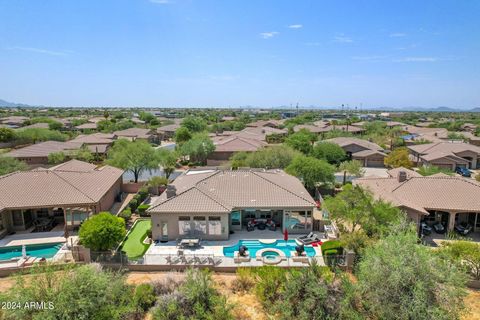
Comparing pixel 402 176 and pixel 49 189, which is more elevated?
pixel 402 176

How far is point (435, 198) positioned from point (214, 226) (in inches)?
756

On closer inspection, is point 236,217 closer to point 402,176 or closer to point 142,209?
point 142,209

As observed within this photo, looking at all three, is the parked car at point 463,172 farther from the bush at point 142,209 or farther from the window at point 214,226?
the bush at point 142,209

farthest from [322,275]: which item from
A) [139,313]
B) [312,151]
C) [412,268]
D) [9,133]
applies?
[9,133]

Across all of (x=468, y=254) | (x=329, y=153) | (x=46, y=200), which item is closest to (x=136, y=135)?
(x=329, y=153)

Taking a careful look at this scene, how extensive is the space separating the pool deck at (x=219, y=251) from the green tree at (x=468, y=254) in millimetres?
8127

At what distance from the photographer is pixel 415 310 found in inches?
495

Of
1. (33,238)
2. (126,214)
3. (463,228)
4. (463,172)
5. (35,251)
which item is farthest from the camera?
(463,172)

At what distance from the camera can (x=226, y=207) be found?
2373 centimetres

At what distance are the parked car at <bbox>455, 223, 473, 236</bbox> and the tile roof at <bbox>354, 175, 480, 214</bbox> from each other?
2018 mm

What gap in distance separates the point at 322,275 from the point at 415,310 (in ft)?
15.3

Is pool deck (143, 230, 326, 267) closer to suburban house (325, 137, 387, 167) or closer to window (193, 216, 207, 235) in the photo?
window (193, 216, 207, 235)

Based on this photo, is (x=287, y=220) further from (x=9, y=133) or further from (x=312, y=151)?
(x=9, y=133)

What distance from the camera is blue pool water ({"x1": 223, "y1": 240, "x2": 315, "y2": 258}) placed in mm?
22000
